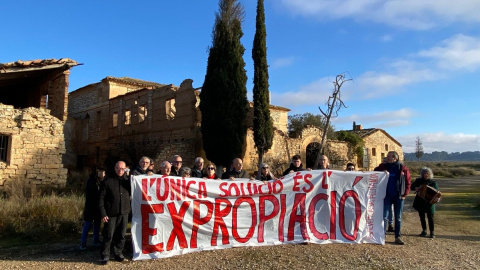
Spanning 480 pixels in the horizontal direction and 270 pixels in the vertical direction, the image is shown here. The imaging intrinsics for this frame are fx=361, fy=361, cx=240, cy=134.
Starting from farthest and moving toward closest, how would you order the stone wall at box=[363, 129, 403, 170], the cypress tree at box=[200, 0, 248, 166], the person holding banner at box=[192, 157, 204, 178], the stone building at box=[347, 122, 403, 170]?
the stone wall at box=[363, 129, 403, 170] < the stone building at box=[347, 122, 403, 170] < the cypress tree at box=[200, 0, 248, 166] < the person holding banner at box=[192, 157, 204, 178]

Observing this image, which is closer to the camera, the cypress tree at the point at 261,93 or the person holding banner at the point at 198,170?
the person holding banner at the point at 198,170

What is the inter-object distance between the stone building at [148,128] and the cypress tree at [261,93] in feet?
3.14

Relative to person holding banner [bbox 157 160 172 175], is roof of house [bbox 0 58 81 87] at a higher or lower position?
higher

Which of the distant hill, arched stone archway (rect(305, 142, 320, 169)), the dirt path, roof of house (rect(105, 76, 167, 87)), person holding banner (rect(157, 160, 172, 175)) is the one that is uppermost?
roof of house (rect(105, 76, 167, 87))

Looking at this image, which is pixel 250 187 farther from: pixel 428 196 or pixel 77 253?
pixel 428 196

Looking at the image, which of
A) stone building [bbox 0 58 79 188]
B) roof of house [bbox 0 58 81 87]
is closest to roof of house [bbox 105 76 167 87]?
roof of house [bbox 0 58 81 87]

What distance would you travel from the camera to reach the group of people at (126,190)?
5.67 metres

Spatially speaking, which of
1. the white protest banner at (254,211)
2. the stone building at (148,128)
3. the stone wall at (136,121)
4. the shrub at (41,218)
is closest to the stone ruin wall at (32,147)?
the shrub at (41,218)

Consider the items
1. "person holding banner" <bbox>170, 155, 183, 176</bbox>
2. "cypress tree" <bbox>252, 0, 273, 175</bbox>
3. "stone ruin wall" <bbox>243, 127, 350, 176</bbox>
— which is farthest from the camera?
"stone ruin wall" <bbox>243, 127, 350, 176</bbox>

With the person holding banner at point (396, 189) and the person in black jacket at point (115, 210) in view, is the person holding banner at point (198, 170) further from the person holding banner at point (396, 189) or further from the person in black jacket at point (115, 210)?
the person holding banner at point (396, 189)

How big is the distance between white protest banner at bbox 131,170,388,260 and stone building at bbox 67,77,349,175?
34.9 ft

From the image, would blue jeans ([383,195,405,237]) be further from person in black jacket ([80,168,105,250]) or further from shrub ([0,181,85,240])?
shrub ([0,181,85,240])

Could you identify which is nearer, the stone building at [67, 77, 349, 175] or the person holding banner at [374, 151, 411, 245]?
the person holding banner at [374, 151, 411, 245]

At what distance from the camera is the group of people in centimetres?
567
